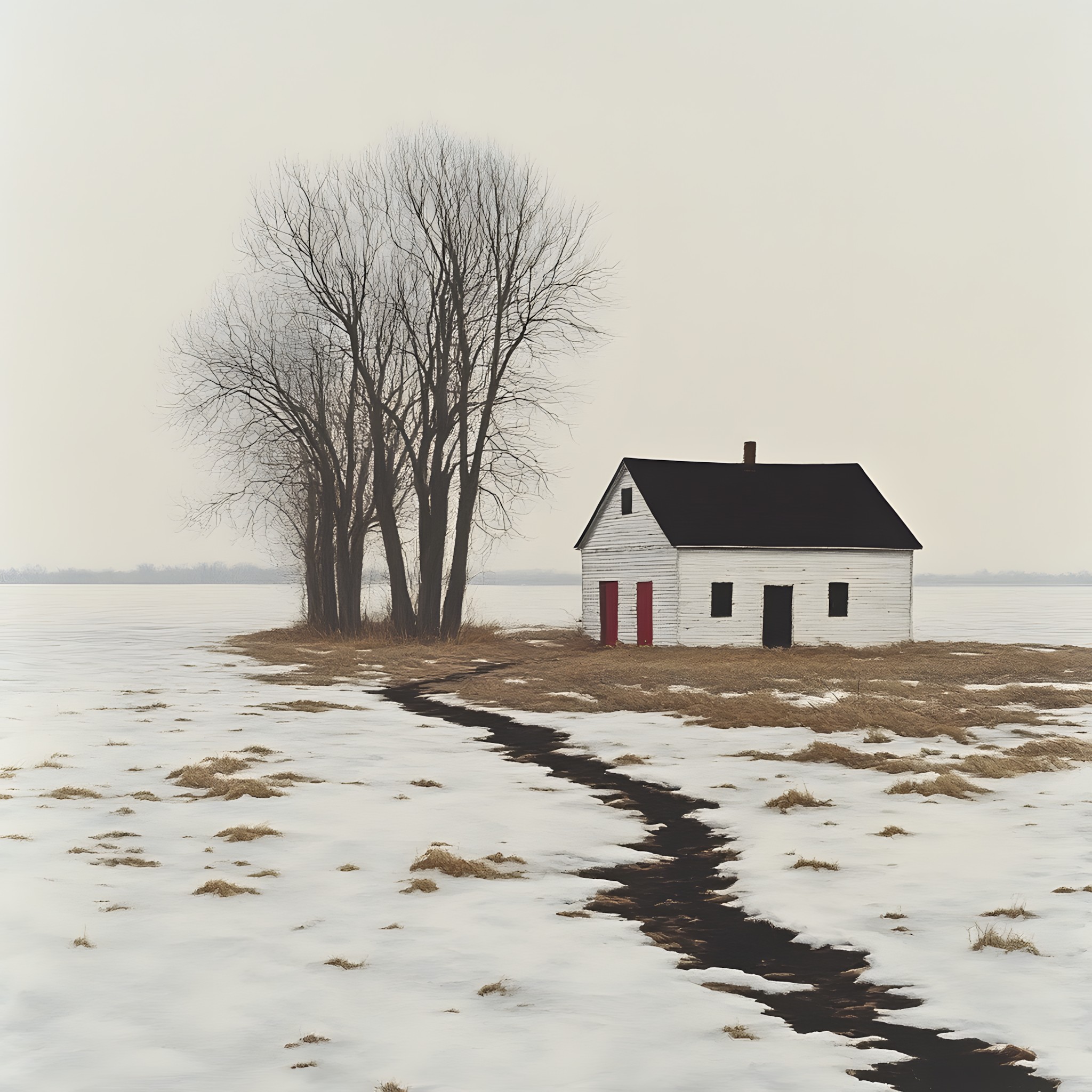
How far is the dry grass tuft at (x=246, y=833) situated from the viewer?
Result: 1085 centimetres

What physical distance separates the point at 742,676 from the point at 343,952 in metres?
20.5

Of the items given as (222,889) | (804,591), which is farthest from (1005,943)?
(804,591)

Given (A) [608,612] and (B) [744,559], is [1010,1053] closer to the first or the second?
(B) [744,559]

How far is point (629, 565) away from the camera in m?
38.2

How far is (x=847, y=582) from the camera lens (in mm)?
37688

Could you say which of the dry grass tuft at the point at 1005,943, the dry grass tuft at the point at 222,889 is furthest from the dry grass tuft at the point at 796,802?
the dry grass tuft at the point at 222,889

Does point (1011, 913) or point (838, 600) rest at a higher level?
point (838, 600)

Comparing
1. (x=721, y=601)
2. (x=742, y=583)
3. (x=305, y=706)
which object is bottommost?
(x=305, y=706)

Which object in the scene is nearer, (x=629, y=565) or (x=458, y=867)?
(x=458, y=867)

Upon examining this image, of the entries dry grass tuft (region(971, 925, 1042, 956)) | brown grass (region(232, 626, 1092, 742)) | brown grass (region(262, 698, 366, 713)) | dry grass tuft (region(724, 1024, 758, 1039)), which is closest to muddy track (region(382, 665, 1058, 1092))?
dry grass tuft (region(724, 1024, 758, 1039))

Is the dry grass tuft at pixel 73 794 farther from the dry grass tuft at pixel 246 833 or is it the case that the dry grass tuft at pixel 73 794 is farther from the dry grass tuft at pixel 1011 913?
the dry grass tuft at pixel 1011 913

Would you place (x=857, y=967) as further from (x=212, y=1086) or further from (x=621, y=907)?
(x=212, y=1086)

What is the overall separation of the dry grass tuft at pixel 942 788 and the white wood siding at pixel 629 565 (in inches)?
875

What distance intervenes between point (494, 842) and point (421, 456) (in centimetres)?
3067
